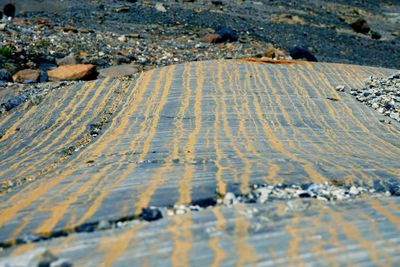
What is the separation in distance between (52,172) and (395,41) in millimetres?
14830

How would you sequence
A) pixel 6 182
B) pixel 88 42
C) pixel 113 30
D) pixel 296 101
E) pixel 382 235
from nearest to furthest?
1. pixel 382 235
2. pixel 6 182
3. pixel 296 101
4. pixel 88 42
5. pixel 113 30

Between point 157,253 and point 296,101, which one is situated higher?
point 157,253

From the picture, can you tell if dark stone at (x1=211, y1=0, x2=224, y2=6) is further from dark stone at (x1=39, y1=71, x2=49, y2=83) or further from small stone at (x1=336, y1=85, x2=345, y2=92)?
small stone at (x1=336, y1=85, x2=345, y2=92)

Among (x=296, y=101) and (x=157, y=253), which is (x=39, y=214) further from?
(x=296, y=101)

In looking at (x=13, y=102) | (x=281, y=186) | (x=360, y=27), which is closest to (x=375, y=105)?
(x=281, y=186)

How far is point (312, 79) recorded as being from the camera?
6453 millimetres

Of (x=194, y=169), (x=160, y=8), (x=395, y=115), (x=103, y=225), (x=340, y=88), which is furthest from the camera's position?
(x=160, y=8)

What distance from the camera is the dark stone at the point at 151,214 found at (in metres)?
2.09

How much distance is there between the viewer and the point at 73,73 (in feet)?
22.9

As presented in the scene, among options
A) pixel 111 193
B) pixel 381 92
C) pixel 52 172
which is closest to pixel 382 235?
pixel 111 193

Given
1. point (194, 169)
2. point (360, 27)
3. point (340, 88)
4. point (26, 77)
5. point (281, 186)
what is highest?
point (281, 186)

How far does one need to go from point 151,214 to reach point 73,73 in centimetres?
522

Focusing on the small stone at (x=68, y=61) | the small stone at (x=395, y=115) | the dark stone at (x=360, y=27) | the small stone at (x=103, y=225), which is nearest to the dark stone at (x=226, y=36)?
the small stone at (x=68, y=61)

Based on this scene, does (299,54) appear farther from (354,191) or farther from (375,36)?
(354,191)
